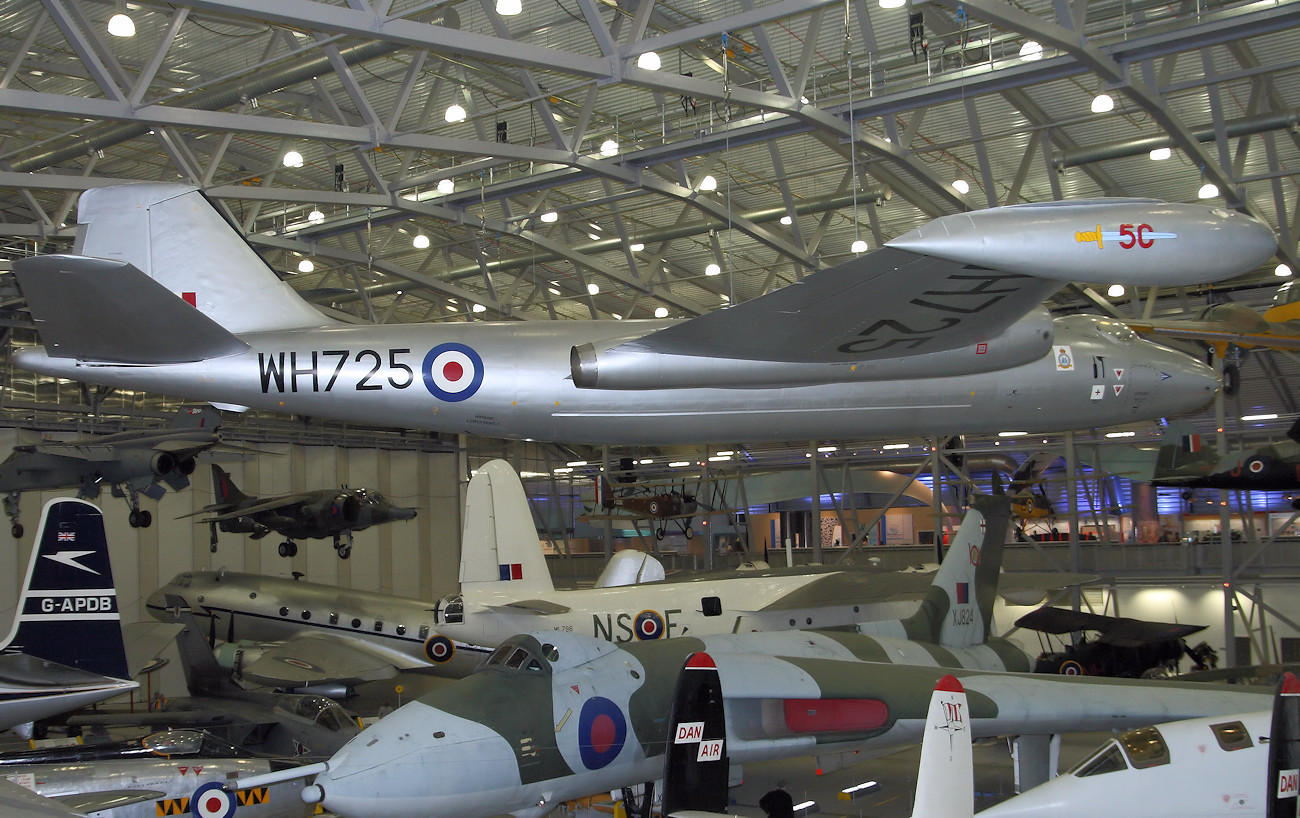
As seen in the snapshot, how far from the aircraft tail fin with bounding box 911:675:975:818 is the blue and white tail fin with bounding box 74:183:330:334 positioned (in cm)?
567

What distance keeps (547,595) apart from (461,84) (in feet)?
27.8

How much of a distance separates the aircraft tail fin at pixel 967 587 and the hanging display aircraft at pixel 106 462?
1384 cm

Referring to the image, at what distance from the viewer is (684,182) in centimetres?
1725

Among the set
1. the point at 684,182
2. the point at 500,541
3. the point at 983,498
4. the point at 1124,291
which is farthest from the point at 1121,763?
the point at 1124,291

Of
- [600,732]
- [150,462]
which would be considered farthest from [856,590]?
[150,462]

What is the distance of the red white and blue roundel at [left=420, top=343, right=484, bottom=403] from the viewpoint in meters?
7.80

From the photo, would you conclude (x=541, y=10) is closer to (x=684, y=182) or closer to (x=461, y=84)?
(x=461, y=84)

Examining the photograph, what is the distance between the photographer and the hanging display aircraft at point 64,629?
11516mm

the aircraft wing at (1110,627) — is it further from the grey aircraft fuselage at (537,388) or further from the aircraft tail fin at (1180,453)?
the grey aircraft fuselage at (537,388)

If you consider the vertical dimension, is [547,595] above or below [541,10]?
below

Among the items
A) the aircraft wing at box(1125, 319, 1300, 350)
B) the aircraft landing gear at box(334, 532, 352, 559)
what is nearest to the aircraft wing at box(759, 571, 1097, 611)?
the aircraft wing at box(1125, 319, 1300, 350)

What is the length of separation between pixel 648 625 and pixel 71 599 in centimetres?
772

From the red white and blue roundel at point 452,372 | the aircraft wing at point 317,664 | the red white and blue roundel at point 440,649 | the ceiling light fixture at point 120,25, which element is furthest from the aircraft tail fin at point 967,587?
the ceiling light fixture at point 120,25

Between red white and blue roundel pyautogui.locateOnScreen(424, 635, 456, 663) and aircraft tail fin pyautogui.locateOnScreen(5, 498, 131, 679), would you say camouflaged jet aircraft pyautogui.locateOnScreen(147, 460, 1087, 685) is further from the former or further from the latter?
aircraft tail fin pyautogui.locateOnScreen(5, 498, 131, 679)
